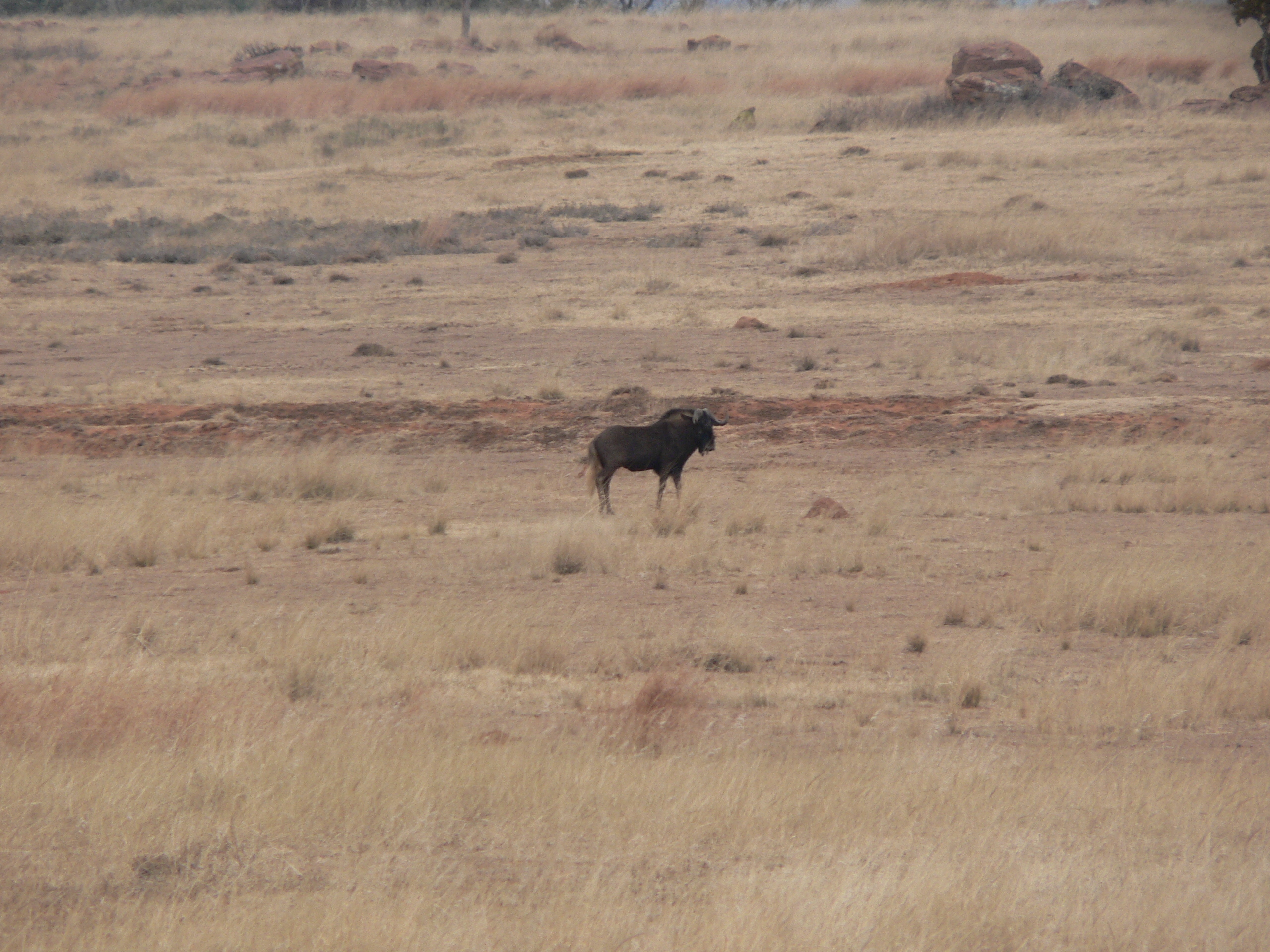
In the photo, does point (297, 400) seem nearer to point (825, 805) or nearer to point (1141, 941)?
point (825, 805)

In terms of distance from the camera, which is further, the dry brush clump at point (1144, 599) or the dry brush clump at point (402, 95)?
the dry brush clump at point (402, 95)

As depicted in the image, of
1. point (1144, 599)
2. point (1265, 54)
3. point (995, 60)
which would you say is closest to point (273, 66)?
point (995, 60)

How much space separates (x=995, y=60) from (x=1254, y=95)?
24.4 ft

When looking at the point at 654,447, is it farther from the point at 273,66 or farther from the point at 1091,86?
the point at 273,66

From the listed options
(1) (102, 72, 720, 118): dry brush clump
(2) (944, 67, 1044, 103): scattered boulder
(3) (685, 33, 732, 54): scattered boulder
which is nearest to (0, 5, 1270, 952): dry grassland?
(2) (944, 67, 1044, 103): scattered boulder

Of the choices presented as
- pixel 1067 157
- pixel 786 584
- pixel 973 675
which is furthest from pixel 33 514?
pixel 1067 157

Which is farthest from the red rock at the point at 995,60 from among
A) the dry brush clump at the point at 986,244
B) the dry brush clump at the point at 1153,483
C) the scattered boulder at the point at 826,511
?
the scattered boulder at the point at 826,511

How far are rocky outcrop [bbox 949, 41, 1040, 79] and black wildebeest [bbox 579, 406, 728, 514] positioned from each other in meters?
32.4

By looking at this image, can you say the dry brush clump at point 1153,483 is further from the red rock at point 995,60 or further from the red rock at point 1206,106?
the red rock at point 995,60

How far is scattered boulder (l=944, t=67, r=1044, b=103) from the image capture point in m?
39.2

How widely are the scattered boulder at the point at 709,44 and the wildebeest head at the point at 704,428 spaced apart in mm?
45638

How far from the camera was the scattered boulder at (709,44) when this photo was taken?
54.3 m

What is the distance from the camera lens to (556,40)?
2283 inches

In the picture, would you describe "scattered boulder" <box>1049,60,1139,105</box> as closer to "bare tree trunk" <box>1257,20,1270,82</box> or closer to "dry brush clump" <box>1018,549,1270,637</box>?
"bare tree trunk" <box>1257,20,1270,82</box>
